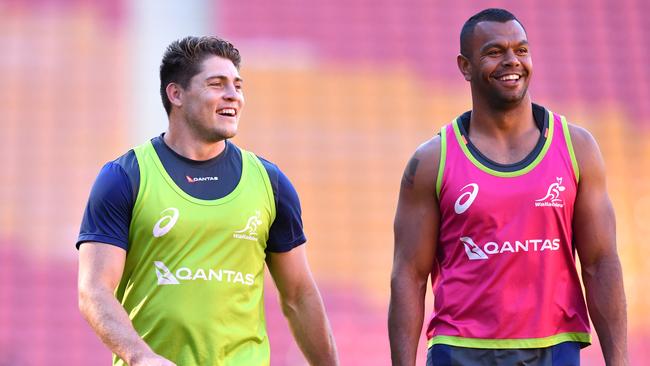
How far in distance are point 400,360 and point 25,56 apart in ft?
27.9

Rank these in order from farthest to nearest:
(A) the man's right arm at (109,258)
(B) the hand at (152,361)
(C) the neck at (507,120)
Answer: (C) the neck at (507,120), (A) the man's right arm at (109,258), (B) the hand at (152,361)

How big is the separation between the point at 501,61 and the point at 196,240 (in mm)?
1430

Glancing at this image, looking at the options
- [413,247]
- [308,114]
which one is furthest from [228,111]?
[308,114]

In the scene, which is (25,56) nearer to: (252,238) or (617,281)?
(252,238)

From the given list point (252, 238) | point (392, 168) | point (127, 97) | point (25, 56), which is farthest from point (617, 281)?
point (25, 56)

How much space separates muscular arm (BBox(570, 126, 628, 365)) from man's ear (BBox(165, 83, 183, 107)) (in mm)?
1691

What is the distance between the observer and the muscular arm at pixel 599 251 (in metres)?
4.55

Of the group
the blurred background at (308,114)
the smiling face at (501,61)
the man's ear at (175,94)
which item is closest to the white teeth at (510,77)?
the smiling face at (501,61)

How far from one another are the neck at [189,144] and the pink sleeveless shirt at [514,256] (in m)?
1.02

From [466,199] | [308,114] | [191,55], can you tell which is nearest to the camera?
[466,199]

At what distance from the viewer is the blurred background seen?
11.2 m

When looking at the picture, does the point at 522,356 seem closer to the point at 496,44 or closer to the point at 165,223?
the point at 496,44

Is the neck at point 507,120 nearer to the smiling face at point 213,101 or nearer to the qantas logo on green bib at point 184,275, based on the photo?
the smiling face at point 213,101

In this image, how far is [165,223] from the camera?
461 cm
